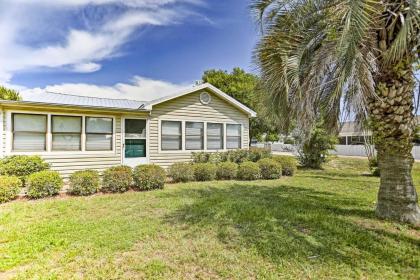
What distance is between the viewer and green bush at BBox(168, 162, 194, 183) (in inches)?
374

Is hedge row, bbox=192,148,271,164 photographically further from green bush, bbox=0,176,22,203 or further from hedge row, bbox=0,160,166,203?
green bush, bbox=0,176,22,203

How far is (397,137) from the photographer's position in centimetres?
473

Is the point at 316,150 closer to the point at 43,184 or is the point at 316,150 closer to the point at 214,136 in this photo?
the point at 214,136

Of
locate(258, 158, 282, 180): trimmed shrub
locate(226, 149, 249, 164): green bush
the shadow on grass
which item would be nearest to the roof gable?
locate(226, 149, 249, 164): green bush

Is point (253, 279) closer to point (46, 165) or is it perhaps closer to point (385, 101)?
point (385, 101)

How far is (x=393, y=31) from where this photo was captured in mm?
4605

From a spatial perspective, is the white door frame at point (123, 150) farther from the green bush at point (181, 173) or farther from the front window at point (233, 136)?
the front window at point (233, 136)

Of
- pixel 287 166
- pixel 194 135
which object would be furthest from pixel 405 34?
pixel 194 135

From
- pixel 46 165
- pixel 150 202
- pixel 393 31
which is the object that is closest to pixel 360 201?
pixel 393 31

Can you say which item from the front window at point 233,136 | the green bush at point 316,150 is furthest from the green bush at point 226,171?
the green bush at point 316,150

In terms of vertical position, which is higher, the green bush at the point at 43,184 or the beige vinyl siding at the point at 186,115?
the beige vinyl siding at the point at 186,115

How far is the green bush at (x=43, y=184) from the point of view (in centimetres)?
688

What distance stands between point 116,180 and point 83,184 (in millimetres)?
975

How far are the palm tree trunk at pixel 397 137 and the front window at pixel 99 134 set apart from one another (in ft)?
32.4
